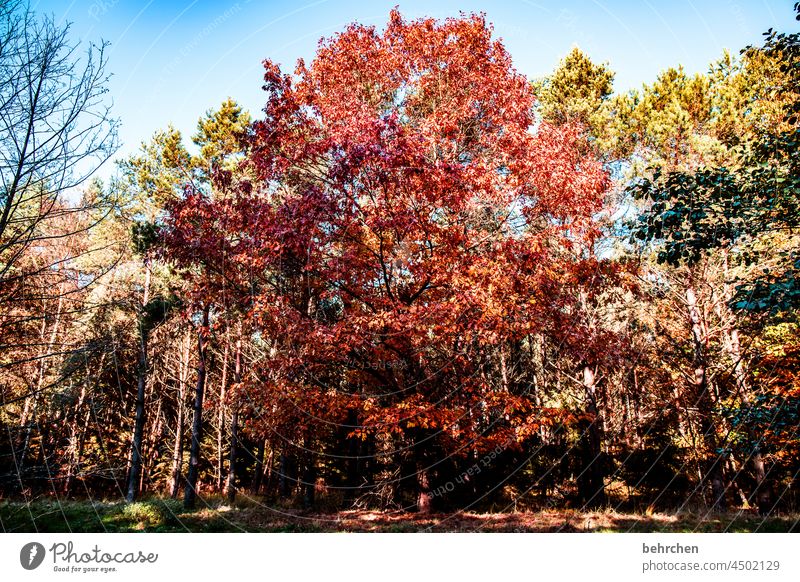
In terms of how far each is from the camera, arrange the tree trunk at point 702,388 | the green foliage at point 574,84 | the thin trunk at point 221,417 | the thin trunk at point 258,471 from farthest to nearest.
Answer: the thin trunk at point 258,471
the thin trunk at point 221,417
the green foliage at point 574,84
the tree trunk at point 702,388

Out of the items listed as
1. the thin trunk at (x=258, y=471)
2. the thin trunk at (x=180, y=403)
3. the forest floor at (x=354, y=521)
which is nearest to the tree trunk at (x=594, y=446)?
the forest floor at (x=354, y=521)

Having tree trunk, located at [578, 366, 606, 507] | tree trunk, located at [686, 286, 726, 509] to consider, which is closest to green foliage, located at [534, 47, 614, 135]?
tree trunk, located at [686, 286, 726, 509]

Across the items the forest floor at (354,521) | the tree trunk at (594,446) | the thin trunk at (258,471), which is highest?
the tree trunk at (594,446)

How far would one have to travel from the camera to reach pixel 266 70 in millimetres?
11648

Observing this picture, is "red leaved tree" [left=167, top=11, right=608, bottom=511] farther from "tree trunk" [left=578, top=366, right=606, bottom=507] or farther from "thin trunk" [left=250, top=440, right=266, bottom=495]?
→ "thin trunk" [left=250, top=440, right=266, bottom=495]

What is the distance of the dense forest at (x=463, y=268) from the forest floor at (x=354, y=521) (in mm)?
1074

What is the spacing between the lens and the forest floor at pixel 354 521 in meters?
8.07

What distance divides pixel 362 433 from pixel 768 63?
620 inches
